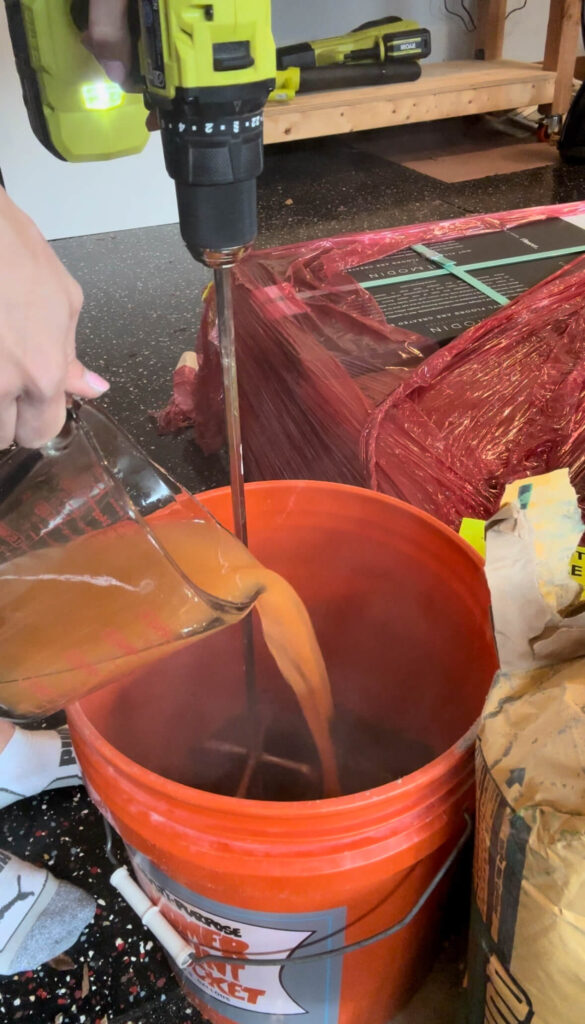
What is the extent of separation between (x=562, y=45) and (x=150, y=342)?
1546mm

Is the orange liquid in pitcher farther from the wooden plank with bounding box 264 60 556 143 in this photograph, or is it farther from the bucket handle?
the wooden plank with bounding box 264 60 556 143

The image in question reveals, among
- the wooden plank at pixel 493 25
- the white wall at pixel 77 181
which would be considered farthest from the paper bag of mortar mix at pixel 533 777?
the wooden plank at pixel 493 25

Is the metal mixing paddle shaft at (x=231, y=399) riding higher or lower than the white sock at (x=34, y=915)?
higher

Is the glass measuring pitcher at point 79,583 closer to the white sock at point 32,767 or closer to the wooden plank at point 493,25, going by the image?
the white sock at point 32,767

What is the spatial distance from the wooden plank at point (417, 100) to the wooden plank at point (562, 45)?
0.11 feet

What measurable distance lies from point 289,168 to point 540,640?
6.79 ft

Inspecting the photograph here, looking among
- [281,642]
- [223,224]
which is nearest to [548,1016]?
[281,642]

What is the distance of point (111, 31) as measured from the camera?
51 cm

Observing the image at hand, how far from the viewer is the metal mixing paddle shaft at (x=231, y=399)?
0.47 meters

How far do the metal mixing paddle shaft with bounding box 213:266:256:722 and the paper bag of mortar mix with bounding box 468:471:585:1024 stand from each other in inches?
7.5

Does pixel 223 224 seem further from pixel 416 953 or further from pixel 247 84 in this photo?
Result: pixel 416 953

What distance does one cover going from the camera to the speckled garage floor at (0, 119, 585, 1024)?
24.3 inches

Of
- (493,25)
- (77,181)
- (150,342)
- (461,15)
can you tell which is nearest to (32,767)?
(150,342)

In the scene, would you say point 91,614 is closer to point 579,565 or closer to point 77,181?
point 579,565
